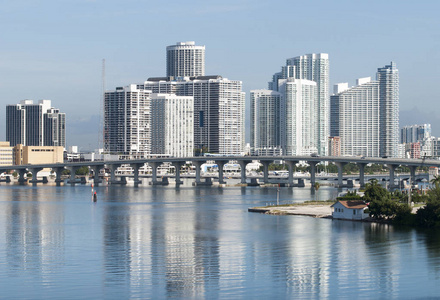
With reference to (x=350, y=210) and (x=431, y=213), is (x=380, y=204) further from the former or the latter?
(x=431, y=213)

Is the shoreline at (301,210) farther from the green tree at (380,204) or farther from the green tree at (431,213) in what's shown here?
the green tree at (431,213)

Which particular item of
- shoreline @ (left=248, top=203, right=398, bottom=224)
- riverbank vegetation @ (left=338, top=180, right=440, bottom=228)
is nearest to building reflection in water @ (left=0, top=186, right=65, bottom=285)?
shoreline @ (left=248, top=203, right=398, bottom=224)

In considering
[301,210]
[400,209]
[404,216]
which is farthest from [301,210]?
[404,216]

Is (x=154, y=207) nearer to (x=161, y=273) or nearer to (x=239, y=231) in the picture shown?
(x=239, y=231)

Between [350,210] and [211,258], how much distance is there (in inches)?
1344

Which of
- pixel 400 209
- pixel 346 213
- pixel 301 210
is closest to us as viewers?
pixel 400 209

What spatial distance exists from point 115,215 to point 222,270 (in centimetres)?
4820

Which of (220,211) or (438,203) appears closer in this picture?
(438,203)

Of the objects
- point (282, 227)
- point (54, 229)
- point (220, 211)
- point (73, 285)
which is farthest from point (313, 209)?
point (73, 285)

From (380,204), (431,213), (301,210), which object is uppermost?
(380,204)

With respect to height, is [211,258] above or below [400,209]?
below

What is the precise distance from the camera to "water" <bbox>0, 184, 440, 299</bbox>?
50.3m

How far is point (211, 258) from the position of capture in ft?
205

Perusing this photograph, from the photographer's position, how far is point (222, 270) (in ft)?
186
